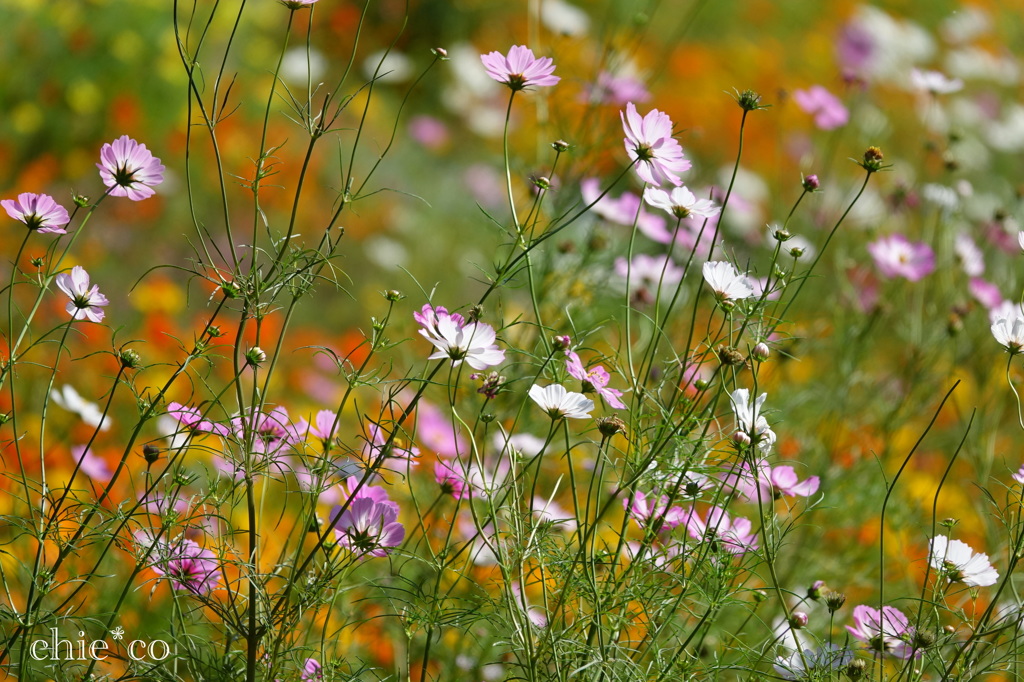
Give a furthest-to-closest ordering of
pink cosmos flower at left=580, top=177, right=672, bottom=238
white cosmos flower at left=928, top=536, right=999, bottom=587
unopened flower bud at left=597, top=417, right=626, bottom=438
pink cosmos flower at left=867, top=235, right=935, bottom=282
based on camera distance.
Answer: pink cosmos flower at left=867, top=235, right=935, bottom=282
pink cosmos flower at left=580, top=177, right=672, bottom=238
white cosmos flower at left=928, top=536, right=999, bottom=587
unopened flower bud at left=597, top=417, right=626, bottom=438

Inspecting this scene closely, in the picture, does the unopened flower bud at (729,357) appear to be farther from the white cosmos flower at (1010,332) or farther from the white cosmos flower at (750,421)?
the white cosmos flower at (1010,332)

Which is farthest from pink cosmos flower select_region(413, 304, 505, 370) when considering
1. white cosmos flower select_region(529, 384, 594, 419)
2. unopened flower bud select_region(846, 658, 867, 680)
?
unopened flower bud select_region(846, 658, 867, 680)

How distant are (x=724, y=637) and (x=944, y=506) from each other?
70 cm

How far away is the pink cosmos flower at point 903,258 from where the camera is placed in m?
1.64

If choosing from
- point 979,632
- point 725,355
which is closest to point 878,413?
point 979,632

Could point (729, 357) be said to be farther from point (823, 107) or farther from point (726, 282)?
point (823, 107)

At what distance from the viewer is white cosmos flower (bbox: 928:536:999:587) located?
0.98 m

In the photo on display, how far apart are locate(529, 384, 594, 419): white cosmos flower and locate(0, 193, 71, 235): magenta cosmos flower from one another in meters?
0.48

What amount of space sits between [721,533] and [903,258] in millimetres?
902

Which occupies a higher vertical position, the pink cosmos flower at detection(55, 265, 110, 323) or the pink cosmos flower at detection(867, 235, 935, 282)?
the pink cosmos flower at detection(867, 235, 935, 282)

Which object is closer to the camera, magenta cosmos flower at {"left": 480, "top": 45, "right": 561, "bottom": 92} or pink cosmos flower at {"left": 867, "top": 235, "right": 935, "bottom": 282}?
magenta cosmos flower at {"left": 480, "top": 45, "right": 561, "bottom": 92}

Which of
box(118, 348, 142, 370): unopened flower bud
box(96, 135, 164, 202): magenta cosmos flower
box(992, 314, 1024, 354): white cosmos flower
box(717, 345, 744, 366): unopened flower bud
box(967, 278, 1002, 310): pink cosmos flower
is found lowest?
box(717, 345, 744, 366): unopened flower bud

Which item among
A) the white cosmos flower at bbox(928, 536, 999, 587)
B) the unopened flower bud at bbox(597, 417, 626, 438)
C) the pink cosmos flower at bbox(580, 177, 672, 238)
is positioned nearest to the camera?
the unopened flower bud at bbox(597, 417, 626, 438)

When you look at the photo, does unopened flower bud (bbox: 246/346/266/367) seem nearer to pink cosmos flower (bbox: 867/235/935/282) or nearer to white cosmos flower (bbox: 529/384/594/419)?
white cosmos flower (bbox: 529/384/594/419)
